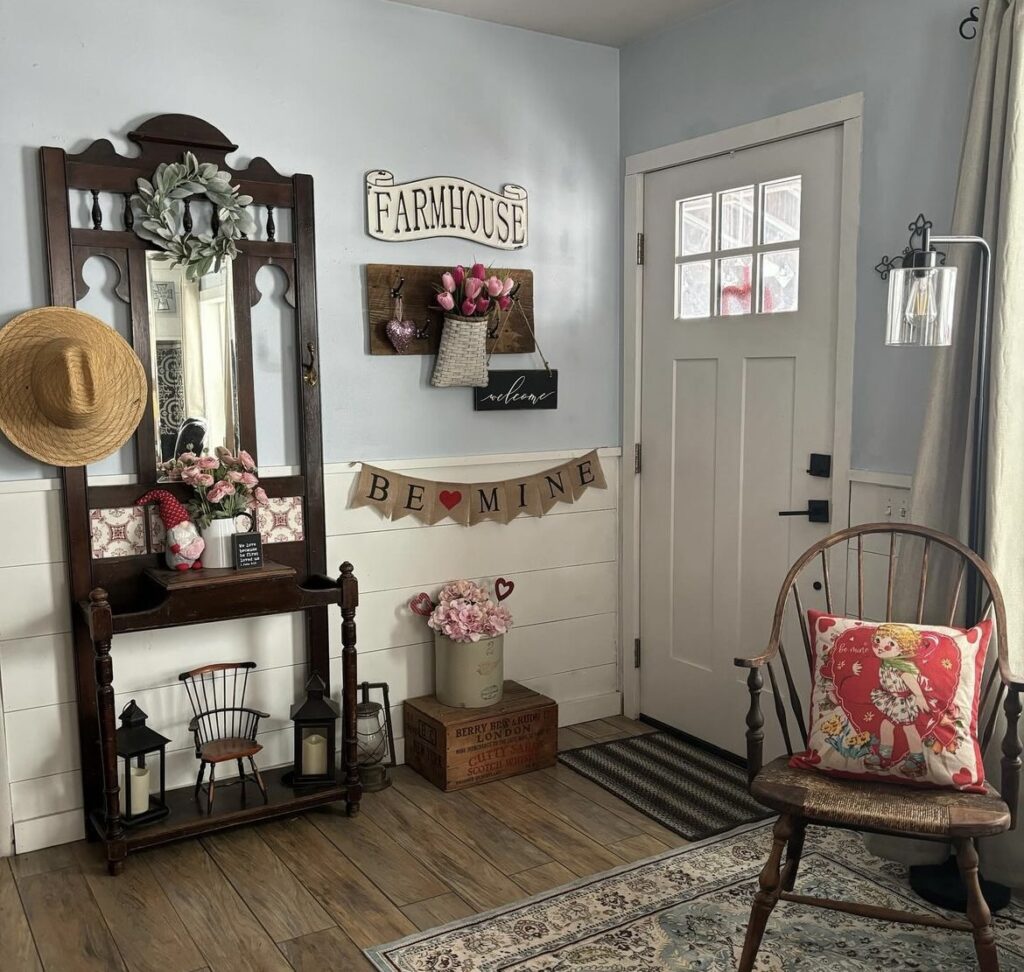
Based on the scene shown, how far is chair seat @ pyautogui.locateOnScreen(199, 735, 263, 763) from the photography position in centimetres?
291

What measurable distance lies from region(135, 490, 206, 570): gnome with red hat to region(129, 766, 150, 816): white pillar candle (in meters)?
0.57

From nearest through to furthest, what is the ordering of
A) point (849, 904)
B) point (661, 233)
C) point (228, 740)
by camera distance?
point (849, 904)
point (228, 740)
point (661, 233)

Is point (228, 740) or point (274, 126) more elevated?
point (274, 126)

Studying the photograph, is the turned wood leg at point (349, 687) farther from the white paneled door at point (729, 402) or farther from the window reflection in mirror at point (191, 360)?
the white paneled door at point (729, 402)

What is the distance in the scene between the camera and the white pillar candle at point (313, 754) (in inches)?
121

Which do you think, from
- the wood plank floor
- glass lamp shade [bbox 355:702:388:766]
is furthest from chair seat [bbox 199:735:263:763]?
glass lamp shade [bbox 355:702:388:766]

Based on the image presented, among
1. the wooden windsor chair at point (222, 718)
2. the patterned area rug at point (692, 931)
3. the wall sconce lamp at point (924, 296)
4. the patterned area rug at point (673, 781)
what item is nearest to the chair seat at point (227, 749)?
the wooden windsor chair at point (222, 718)

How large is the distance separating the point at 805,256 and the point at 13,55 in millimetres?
2307

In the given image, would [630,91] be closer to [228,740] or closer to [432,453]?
[432,453]

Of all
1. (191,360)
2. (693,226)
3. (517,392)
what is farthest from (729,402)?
(191,360)

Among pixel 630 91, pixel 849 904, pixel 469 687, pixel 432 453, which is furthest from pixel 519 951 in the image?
pixel 630 91

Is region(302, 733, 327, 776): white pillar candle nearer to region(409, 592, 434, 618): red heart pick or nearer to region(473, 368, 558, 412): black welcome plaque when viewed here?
region(409, 592, 434, 618): red heart pick

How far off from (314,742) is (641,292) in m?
1.95

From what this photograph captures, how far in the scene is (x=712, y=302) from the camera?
346cm
